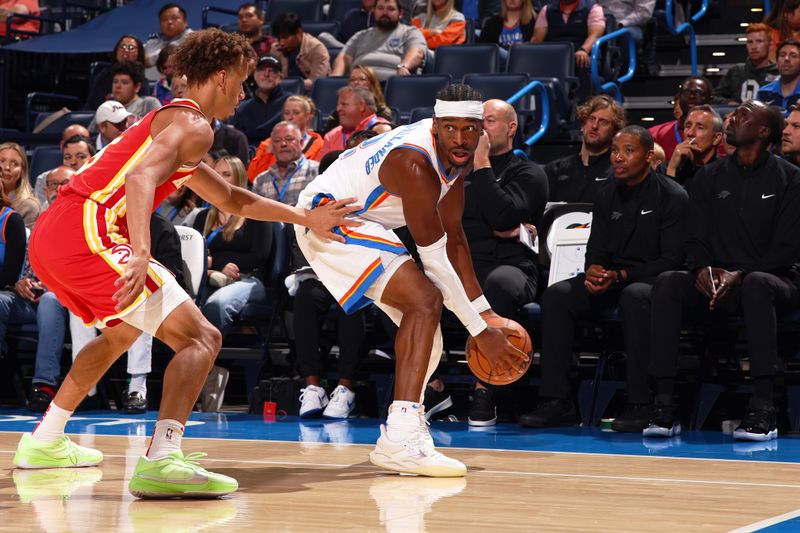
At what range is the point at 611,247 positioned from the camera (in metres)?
→ 6.99

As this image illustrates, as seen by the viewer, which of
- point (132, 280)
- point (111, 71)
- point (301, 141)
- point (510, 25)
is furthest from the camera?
point (111, 71)

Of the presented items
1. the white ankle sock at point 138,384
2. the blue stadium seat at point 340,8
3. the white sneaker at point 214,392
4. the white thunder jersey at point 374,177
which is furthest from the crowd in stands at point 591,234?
the blue stadium seat at point 340,8

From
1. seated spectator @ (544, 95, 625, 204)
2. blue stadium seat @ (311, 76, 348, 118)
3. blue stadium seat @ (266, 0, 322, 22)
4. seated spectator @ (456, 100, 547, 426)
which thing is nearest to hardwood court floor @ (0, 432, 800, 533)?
seated spectator @ (456, 100, 547, 426)

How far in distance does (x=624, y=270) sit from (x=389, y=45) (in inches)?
196

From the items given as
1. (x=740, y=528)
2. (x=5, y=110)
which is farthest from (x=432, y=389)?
(x=5, y=110)

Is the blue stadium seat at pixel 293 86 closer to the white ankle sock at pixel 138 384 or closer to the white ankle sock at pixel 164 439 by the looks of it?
the white ankle sock at pixel 138 384

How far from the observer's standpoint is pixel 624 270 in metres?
6.87

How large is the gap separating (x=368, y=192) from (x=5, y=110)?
367 inches

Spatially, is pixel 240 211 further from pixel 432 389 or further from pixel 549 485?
pixel 432 389

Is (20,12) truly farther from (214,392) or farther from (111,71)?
(214,392)

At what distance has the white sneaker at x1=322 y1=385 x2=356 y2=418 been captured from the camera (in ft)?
23.8

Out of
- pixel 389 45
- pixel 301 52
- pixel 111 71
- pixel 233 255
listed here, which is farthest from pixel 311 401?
pixel 111 71

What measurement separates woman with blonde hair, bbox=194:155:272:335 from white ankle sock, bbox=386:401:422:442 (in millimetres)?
3073

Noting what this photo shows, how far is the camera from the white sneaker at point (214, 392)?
7.88 meters
